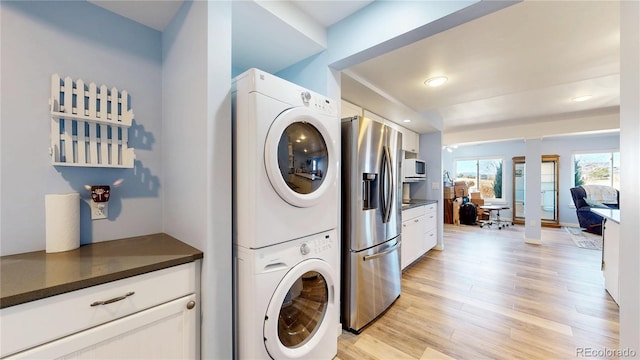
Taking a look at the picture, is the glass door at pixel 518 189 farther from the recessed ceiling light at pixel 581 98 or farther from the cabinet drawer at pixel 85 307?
the cabinet drawer at pixel 85 307

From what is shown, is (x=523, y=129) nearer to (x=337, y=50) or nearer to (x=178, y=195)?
(x=337, y=50)

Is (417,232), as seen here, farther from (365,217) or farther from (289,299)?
(289,299)

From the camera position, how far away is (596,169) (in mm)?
6016

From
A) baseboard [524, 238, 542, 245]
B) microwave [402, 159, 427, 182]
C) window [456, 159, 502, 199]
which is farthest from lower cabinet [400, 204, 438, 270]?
window [456, 159, 502, 199]

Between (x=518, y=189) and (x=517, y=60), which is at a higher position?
(x=517, y=60)

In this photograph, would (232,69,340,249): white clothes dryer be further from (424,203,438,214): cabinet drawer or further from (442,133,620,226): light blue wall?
(442,133,620,226): light blue wall

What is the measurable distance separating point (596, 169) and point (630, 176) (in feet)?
25.6

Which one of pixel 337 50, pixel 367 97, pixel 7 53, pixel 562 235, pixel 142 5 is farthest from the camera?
pixel 562 235

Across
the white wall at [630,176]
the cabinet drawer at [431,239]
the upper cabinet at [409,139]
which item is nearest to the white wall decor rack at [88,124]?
the white wall at [630,176]

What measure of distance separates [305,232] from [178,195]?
2.50 feet

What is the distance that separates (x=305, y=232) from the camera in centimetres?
139

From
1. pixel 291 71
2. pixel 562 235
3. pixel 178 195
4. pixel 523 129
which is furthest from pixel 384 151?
pixel 562 235

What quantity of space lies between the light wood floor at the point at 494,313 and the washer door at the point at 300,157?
1255 mm

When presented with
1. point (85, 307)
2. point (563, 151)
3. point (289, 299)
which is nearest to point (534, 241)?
point (563, 151)
